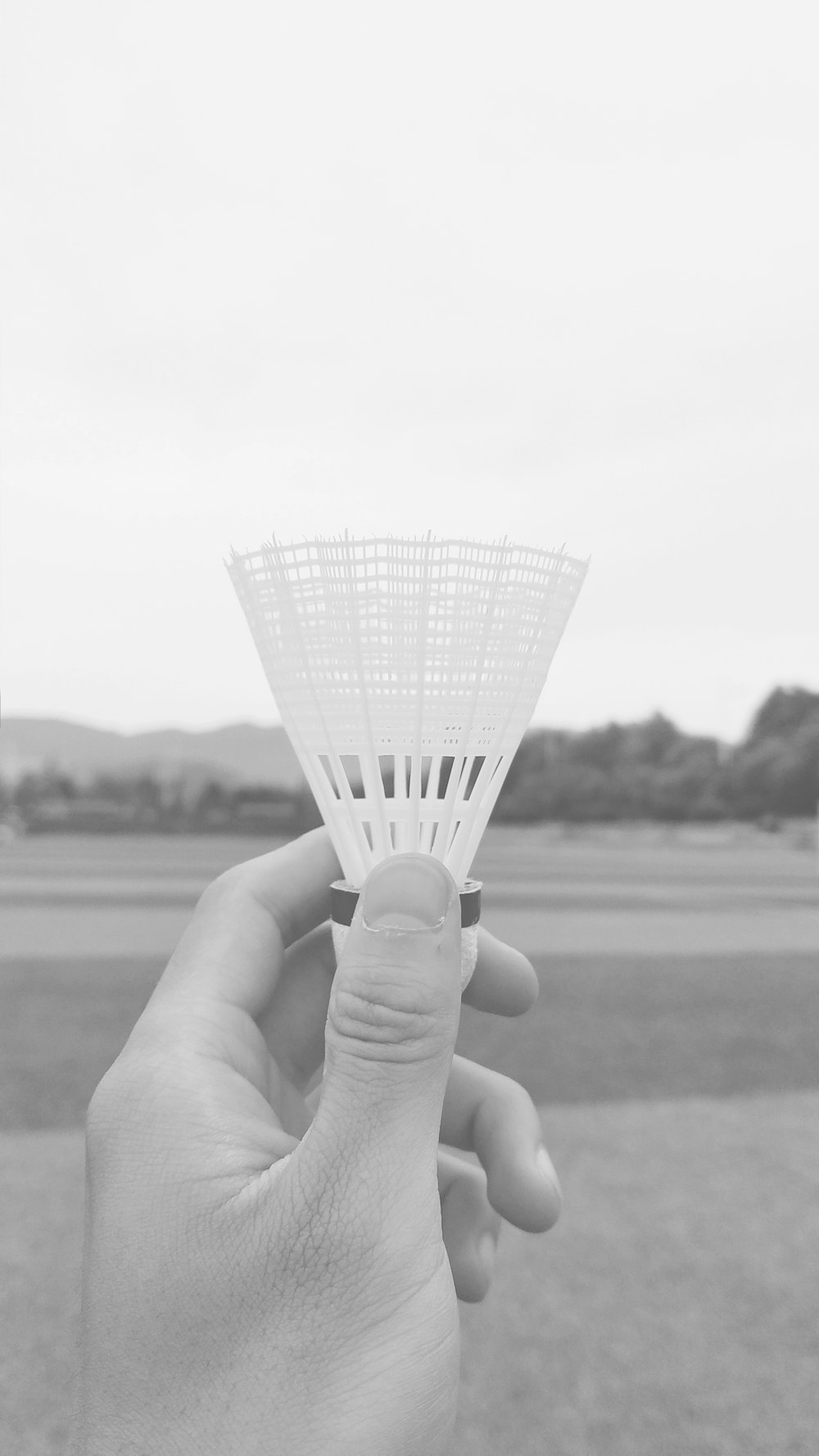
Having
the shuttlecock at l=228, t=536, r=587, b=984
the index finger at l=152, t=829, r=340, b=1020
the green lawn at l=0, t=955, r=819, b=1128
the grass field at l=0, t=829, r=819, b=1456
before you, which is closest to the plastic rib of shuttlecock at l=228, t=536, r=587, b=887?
the shuttlecock at l=228, t=536, r=587, b=984

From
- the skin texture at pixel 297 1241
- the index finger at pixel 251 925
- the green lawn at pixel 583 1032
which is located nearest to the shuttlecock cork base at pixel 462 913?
the skin texture at pixel 297 1241

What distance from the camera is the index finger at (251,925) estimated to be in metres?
2.15

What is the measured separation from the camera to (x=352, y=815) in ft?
5.95

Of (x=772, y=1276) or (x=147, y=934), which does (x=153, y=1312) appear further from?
(x=147, y=934)

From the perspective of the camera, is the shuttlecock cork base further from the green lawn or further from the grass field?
the green lawn

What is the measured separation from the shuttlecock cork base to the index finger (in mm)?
408

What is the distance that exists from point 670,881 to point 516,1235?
3012 centimetres

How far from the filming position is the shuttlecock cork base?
181 centimetres

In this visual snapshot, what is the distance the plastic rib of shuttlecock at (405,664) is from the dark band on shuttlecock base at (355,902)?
32 millimetres

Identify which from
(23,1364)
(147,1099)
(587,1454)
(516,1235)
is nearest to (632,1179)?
(516,1235)

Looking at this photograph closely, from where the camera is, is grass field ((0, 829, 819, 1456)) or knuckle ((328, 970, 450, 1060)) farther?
grass field ((0, 829, 819, 1456))

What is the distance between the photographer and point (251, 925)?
7.47ft

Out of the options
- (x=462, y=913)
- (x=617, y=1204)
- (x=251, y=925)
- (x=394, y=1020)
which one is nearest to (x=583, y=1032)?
(x=617, y=1204)

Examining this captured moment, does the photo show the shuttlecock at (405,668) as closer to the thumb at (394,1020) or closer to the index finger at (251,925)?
the thumb at (394,1020)
